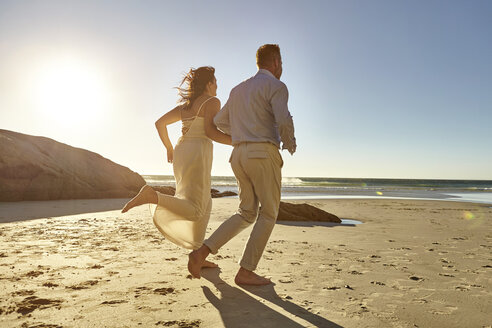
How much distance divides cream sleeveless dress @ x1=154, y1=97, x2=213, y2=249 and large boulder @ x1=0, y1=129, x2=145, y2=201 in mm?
9205

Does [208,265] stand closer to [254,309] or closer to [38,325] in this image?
[254,309]

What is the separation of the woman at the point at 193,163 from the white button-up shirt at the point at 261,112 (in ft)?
1.14

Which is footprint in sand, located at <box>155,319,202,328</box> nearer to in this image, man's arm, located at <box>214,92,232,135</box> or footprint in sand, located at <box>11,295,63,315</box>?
footprint in sand, located at <box>11,295,63,315</box>

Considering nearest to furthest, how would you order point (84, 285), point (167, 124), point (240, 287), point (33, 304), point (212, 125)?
point (33, 304) → point (84, 285) → point (240, 287) → point (212, 125) → point (167, 124)

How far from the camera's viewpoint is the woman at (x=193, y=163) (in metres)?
3.25

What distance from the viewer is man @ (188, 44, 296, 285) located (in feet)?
9.02

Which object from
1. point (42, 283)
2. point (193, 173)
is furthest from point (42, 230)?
point (193, 173)

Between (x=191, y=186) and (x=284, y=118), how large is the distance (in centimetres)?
124

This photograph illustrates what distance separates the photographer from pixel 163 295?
8.14 ft

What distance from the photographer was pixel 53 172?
→ 11.4 meters

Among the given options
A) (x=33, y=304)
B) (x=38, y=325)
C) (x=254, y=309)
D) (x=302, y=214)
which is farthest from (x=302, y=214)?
(x=38, y=325)

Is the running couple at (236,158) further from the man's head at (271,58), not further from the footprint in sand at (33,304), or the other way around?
the footprint in sand at (33,304)

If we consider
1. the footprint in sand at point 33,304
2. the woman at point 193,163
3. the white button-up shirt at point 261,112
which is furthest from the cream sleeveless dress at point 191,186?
the footprint in sand at point 33,304

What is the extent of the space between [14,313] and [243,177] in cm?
180
